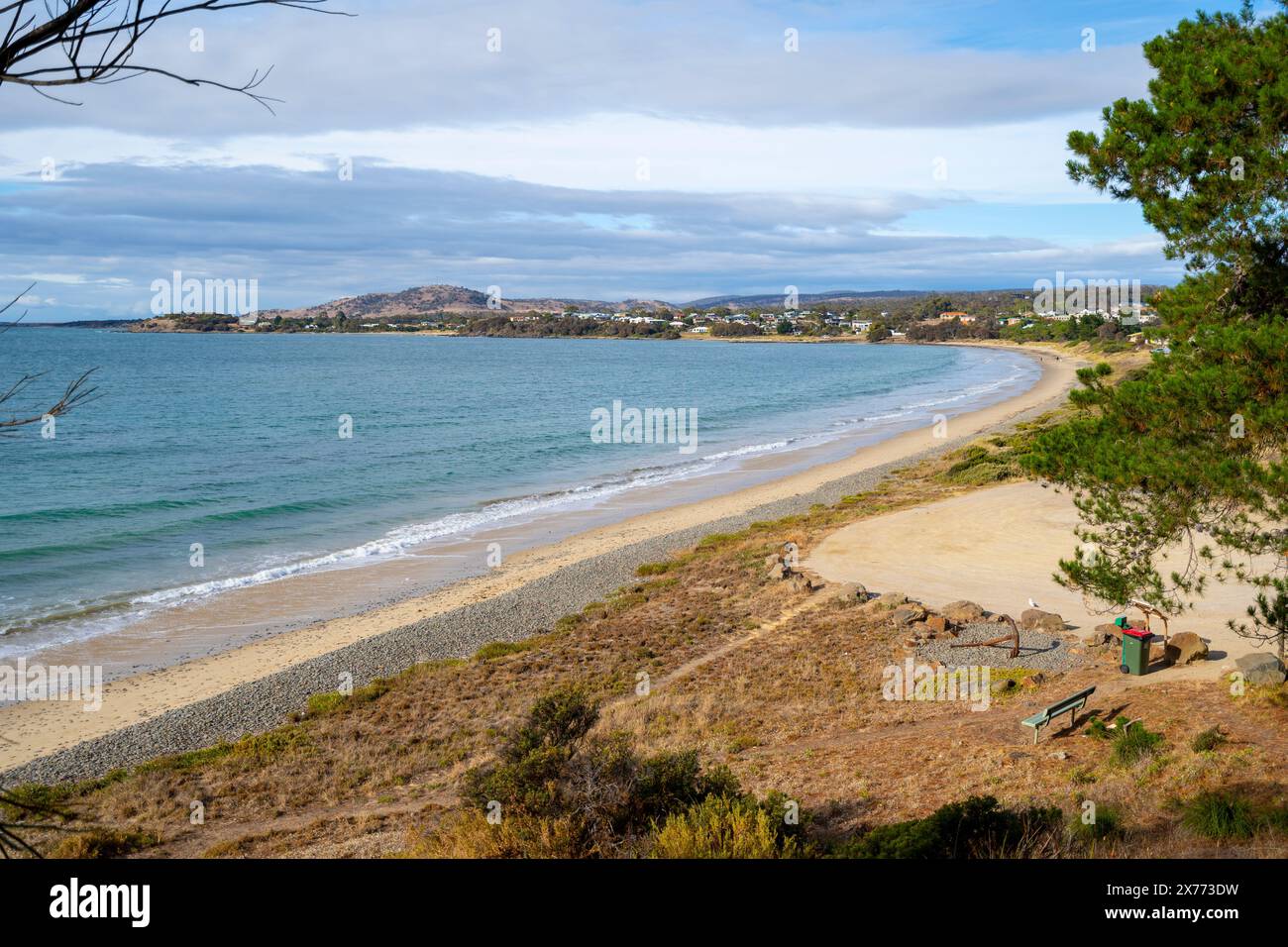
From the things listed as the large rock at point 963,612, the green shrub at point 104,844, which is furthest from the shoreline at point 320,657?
the large rock at point 963,612

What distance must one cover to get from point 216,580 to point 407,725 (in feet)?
38.3

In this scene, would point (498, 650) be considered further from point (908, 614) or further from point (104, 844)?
point (104, 844)

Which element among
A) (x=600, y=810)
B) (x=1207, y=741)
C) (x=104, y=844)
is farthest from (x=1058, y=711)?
(x=104, y=844)

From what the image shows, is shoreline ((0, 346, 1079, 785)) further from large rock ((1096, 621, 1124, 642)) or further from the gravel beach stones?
large rock ((1096, 621, 1124, 642))

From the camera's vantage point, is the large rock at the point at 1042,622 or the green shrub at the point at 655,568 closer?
the large rock at the point at 1042,622

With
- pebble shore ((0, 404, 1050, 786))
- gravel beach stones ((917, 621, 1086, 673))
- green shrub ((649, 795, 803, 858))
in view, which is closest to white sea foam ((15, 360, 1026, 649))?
pebble shore ((0, 404, 1050, 786))

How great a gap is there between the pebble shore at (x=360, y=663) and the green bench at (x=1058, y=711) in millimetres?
10345

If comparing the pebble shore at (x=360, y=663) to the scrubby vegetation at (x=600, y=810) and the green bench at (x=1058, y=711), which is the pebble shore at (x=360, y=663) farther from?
the green bench at (x=1058, y=711)

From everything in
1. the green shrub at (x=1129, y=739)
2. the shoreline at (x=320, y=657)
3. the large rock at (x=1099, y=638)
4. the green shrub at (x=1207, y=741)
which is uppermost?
Answer: the green shrub at (x=1207, y=741)

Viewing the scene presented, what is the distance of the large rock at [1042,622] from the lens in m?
15.7

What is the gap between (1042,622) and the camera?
15.9 m

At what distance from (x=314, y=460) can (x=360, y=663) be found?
87.4 feet
